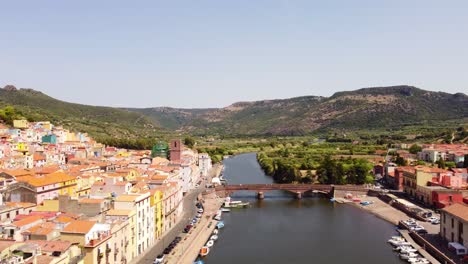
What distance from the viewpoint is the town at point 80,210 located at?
2681 centimetres

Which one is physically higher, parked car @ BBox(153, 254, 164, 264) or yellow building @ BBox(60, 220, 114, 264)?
yellow building @ BBox(60, 220, 114, 264)

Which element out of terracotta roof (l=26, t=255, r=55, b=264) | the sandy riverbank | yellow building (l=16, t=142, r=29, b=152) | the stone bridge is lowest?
the sandy riverbank

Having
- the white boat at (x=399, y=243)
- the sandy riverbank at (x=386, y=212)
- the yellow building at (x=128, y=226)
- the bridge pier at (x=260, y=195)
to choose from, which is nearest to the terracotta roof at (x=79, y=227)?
the yellow building at (x=128, y=226)

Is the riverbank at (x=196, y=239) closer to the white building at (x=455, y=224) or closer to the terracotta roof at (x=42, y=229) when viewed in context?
the terracotta roof at (x=42, y=229)

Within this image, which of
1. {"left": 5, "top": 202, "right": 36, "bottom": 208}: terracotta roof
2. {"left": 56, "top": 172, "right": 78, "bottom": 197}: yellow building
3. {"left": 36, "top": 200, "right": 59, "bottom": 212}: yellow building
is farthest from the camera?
{"left": 56, "top": 172, "right": 78, "bottom": 197}: yellow building

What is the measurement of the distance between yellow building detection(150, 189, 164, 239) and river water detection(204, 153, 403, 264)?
5.29 metres

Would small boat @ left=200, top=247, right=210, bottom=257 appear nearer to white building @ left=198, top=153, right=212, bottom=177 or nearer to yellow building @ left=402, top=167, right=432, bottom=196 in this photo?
yellow building @ left=402, top=167, right=432, bottom=196

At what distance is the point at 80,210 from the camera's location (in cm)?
3412

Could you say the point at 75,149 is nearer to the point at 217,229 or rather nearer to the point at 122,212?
the point at 217,229

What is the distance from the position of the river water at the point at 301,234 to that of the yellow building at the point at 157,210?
529 centimetres

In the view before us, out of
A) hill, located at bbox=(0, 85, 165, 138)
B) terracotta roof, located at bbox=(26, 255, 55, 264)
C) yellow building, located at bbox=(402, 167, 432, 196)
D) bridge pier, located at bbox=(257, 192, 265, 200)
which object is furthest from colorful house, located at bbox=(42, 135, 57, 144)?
terracotta roof, located at bbox=(26, 255, 55, 264)

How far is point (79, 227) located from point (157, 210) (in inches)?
544

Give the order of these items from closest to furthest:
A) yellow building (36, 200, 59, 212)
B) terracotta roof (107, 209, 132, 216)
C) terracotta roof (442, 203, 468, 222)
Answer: terracotta roof (107, 209, 132, 216)
yellow building (36, 200, 59, 212)
terracotta roof (442, 203, 468, 222)

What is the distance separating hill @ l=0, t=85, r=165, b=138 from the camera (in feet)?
407
